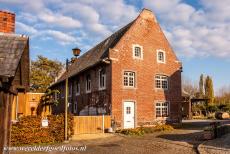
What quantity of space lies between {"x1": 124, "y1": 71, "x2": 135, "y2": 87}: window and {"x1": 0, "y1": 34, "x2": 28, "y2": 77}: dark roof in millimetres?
17356

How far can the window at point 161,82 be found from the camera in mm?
27172

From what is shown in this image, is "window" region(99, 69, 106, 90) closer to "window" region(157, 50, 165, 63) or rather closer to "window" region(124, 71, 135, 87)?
"window" region(124, 71, 135, 87)

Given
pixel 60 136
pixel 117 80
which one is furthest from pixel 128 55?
pixel 60 136

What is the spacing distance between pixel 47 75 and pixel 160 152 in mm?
41010

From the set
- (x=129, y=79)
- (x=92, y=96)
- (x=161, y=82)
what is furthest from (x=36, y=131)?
(x=161, y=82)

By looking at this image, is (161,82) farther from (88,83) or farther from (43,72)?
(43,72)

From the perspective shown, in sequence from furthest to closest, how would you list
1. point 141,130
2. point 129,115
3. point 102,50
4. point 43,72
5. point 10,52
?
1. point 43,72
2. point 102,50
3. point 129,115
4. point 141,130
5. point 10,52

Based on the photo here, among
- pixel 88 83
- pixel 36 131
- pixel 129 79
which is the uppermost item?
pixel 129 79

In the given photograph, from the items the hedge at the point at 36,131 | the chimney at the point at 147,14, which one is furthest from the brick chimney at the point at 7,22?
the chimney at the point at 147,14

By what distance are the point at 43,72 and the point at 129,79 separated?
94.6 feet

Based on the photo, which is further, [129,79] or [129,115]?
[129,79]

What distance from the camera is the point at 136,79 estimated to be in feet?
83.6

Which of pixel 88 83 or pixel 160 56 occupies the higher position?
pixel 160 56

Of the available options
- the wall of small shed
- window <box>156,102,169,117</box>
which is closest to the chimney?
the wall of small shed
